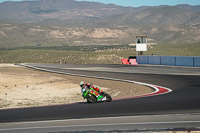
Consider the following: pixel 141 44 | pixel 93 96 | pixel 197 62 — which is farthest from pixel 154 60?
pixel 93 96

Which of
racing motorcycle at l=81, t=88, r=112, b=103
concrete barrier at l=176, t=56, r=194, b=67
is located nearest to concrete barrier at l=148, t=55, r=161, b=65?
concrete barrier at l=176, t=56, r=194, b=67

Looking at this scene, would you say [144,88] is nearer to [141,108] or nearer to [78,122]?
[141,108]

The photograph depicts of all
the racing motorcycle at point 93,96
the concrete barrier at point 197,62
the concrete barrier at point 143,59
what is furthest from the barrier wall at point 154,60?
the racing motorcycle at point 93,96

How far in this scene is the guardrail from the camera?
141 feet

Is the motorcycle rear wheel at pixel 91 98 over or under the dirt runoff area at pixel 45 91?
over

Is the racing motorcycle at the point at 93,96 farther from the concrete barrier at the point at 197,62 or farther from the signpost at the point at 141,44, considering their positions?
the signpost at the point at 141,44

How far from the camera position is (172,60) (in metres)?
47.1

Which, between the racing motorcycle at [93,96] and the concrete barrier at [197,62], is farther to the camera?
the concrete barrier at [197,62]

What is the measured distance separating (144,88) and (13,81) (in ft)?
33.1

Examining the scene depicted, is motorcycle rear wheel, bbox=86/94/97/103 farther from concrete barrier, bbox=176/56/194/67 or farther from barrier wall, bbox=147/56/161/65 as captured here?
barrier wall, bbox=147/56/161/65

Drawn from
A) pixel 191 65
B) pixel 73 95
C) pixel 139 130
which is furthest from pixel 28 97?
pixel 191 65

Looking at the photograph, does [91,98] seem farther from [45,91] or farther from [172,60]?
[172,60]

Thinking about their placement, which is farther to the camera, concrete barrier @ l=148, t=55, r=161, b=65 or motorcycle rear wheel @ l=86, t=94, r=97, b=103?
concrete barrier @ l=148, t=55, r=161, b=65

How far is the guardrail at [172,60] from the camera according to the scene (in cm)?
4294
